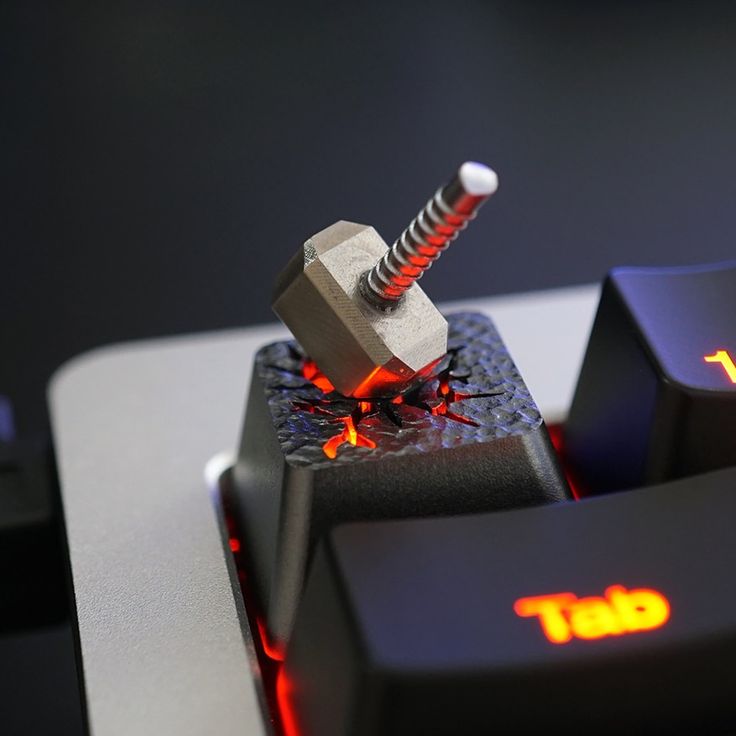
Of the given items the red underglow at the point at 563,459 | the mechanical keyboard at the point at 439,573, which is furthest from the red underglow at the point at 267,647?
the red underglow at the point at 563,459

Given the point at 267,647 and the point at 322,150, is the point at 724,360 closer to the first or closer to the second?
the point at 267,647

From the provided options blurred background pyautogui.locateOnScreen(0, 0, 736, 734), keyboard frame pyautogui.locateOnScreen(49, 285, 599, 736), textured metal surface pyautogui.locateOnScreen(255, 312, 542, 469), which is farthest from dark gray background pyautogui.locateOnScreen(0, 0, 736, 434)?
textured metal surface pyautogui.locateOnScreen(255, 312, 542, 469)

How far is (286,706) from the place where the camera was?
359mm

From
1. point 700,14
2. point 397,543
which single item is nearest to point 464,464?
point 397,543

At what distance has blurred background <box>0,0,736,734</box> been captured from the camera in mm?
702

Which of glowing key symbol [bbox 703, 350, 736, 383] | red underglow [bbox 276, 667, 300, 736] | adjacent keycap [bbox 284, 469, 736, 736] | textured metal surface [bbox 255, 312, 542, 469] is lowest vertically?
red underglow [bbox 276, 667, 300, 736]

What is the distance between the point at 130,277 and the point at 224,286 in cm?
5

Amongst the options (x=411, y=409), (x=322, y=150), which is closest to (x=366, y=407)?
(x=411, y=409)

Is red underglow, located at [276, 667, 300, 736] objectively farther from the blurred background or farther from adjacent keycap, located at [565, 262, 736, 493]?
the blurred background

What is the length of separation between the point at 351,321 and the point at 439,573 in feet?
0.25

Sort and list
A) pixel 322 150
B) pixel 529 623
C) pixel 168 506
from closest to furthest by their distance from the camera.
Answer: pixel 529 623
pixel 168 506
pixel 322 150

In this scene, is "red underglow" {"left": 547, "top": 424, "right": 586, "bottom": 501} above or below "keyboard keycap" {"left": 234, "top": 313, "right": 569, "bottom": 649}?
below

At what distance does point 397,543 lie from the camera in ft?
1.04

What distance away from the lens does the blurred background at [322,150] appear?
702mm
